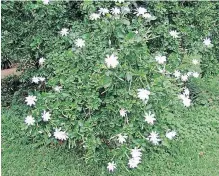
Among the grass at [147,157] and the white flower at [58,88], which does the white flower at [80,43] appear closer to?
the white flower at [58,88]

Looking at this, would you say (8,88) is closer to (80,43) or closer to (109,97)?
(80,43)

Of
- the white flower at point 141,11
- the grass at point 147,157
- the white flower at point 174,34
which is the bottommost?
the grass at point 147,157

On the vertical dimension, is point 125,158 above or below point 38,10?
below

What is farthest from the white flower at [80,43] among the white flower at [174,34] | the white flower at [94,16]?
the white flower at [174,34]

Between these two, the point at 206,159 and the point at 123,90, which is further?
the point at 206,159

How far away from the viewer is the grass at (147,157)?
10.9 ft

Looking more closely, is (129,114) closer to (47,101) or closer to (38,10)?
(47,101)

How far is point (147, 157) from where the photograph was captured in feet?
11.4

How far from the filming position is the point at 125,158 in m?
3.12

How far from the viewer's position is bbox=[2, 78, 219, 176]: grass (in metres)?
3.33

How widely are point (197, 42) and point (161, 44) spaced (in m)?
0.39

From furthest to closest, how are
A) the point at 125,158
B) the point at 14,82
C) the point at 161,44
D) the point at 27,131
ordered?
the point at 14,82
the point at 161,44
the point at 27,131
the point at 125,158

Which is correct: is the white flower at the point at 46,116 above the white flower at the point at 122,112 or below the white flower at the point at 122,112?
below

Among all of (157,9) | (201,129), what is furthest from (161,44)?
(201,129)
